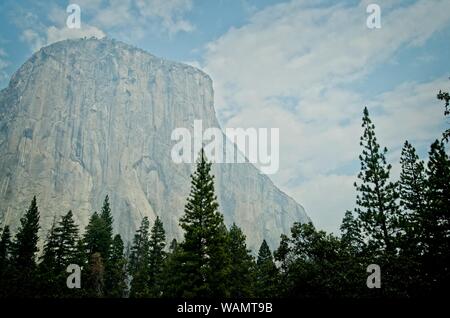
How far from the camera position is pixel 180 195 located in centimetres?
18925

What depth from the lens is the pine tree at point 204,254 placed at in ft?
100.0

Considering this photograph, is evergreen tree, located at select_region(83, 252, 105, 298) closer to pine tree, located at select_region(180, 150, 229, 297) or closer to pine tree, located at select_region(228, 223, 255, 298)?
pine tree, located at select_region(228, 223, 255, 298)

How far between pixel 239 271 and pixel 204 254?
7995 mm

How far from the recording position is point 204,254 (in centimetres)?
3189

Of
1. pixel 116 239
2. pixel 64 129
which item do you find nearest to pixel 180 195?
pixel 64 129

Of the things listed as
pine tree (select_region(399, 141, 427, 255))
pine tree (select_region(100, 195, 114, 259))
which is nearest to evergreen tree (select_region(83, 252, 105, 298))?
pine tree (select_region(100, 195, 114, 259))

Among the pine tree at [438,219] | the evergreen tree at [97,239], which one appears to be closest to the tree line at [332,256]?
the pine tree at [438,219]

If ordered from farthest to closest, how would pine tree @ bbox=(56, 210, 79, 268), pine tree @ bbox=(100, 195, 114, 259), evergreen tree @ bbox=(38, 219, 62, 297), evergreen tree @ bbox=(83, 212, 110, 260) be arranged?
pine tree @ bbox=(100, 195, 114, 259) < evergreen tree @ bbox=(83, 212, 110, 260) < pine tree @ bbox=(56, 210, 79, 268) < evergreen tree @ bbox=(38, 219, 62, 297)

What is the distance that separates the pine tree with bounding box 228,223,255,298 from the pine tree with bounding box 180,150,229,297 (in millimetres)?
3119

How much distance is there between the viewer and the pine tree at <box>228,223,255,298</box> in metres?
37.3

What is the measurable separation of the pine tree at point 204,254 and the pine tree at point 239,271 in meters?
3.12

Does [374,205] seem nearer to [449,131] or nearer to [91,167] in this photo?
[449,131]

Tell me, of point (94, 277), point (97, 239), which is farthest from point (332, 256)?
point (97, 239)
